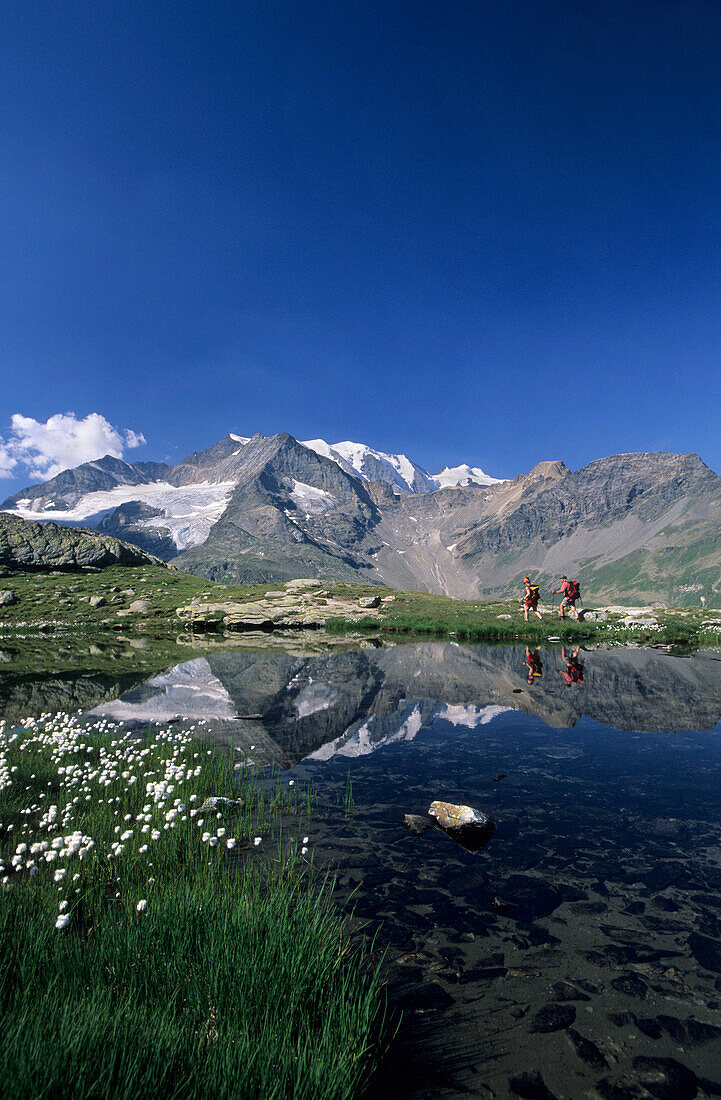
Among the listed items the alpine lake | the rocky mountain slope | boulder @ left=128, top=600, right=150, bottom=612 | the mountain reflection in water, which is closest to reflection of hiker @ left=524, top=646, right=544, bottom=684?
the mountain reflection in water

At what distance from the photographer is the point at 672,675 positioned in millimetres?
34469

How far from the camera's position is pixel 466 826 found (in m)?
11.2

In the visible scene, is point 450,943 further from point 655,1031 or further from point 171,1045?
point 171,1045

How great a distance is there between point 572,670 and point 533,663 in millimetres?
4616

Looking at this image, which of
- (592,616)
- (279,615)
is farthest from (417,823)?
(592,616)

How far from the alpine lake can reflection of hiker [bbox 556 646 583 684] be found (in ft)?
8.36

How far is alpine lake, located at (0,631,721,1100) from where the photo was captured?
571cm

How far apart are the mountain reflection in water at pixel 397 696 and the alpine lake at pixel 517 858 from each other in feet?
0.72

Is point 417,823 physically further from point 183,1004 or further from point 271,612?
point 271,612

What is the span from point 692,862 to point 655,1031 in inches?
213

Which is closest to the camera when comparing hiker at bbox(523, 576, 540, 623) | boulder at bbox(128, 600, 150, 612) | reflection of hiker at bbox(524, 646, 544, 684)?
reflection of hiker at bbox(524, 646, 544, 684)

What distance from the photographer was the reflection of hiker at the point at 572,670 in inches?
1271

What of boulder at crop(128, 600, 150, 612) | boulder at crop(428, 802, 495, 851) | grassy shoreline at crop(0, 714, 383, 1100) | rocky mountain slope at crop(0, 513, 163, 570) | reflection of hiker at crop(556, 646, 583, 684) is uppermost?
rocky mountain slope at crop(0, 513, 163, 570)

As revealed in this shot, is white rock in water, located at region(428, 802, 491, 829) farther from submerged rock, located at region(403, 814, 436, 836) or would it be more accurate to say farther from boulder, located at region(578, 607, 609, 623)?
boulder, located at region(578, 607, 609, 623)
